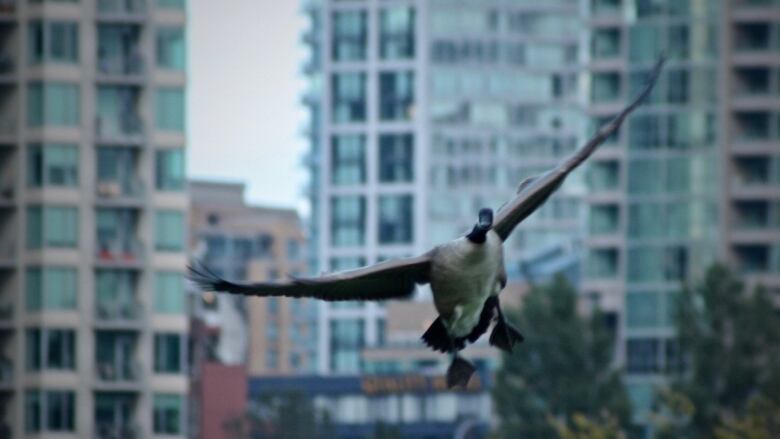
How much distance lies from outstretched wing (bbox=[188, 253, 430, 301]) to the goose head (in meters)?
1.09

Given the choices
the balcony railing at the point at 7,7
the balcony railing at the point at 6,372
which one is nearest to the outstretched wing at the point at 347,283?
the balcony railing at the point at 6,372

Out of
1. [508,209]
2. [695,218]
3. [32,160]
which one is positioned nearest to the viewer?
[508,209]

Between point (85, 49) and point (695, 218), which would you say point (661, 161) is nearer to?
point (695, 218)

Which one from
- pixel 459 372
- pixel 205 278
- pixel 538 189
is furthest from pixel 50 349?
pixel 205 278

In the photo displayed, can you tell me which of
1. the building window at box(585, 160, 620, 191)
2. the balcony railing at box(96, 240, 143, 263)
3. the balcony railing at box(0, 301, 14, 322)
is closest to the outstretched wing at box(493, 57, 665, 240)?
the balcony railing at box(0, 301, 14, 322)

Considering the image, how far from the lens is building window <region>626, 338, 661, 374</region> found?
144750mm

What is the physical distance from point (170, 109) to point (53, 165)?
503cm

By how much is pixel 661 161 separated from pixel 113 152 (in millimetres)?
41254

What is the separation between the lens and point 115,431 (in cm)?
10962

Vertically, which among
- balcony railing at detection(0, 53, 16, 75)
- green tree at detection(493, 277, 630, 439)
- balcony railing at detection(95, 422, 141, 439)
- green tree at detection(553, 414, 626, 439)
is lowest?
balcony railing at detection(95, 422, 141, 439)

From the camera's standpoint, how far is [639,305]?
476ft

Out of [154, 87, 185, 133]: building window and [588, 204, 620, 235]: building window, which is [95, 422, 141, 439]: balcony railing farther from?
[588, 204, 620, 235]: building window

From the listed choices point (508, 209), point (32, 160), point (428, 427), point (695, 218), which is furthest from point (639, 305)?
point (508, 209)

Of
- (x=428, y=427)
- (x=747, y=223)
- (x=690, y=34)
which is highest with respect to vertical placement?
(x=690, y=34)
